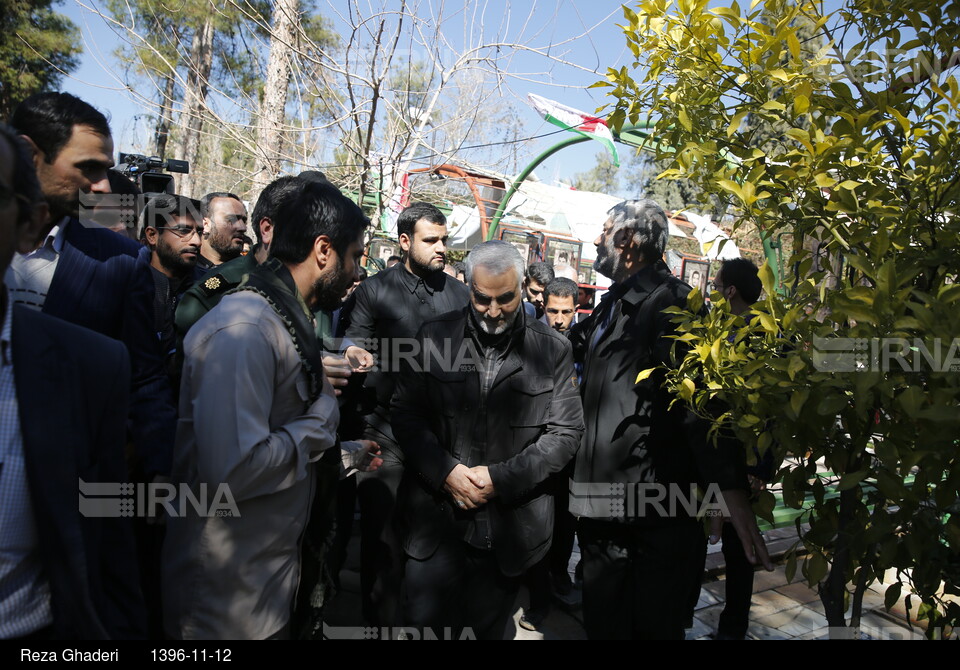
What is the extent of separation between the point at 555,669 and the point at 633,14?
247 cm

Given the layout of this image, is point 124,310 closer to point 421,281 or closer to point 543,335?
point 543,335

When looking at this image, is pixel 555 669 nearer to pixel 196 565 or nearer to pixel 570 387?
pixel 570 387

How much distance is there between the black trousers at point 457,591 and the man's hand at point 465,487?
0.20m

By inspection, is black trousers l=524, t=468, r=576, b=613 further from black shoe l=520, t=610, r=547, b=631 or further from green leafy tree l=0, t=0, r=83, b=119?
green leafy tree l=0, t=0, r=83, b=119

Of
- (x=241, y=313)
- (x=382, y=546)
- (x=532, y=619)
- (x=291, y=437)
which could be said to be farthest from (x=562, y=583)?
(x=241, y=313)

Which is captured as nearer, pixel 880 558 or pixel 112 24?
pixel 880 558

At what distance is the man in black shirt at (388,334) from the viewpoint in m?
3.23

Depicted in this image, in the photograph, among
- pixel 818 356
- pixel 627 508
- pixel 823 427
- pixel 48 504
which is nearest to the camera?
pixel 48 504

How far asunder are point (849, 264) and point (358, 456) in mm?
1723

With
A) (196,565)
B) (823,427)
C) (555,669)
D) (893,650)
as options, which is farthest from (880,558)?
(196,565)

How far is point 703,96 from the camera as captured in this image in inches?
69.8

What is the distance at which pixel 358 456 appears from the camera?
2.37 metres

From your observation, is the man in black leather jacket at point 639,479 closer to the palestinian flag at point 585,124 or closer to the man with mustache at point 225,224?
the man with mustache at point 225,224

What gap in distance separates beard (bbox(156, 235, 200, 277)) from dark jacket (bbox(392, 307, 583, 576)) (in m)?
1.83
